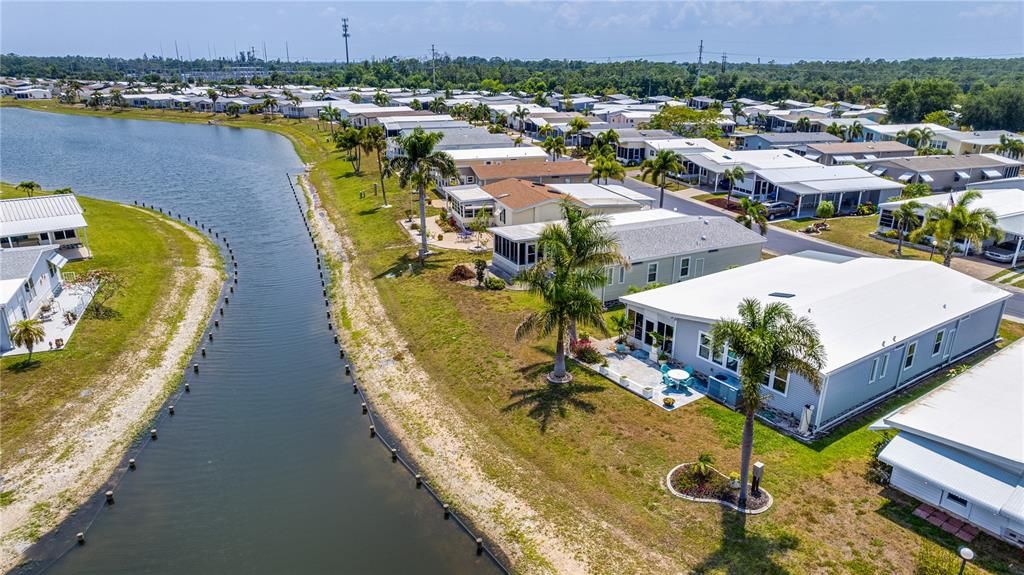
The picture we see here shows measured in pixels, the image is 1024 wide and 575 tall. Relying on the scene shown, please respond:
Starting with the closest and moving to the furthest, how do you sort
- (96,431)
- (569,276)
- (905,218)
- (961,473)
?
(961,473)
(96,431)
(569,276)
(905,218)

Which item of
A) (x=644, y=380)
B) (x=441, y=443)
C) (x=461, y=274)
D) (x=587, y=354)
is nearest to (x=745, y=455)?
(x=644, y=380)

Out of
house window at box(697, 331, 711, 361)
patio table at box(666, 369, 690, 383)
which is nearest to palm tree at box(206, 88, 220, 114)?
house window at box(697, 331, 711, 361)

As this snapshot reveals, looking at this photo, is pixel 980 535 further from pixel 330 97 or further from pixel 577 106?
pixel 330 97

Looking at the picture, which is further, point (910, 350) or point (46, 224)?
point (46, 224)

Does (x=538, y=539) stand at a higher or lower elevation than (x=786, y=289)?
lower

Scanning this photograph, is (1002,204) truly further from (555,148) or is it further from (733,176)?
(555,148)

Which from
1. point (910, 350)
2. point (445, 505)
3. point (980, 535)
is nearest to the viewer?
point (980, 535)

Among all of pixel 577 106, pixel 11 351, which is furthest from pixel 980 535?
pixel 577 106

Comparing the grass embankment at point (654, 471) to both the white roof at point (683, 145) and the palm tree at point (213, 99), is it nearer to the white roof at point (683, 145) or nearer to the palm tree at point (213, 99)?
the white roof at point (683, 145)
